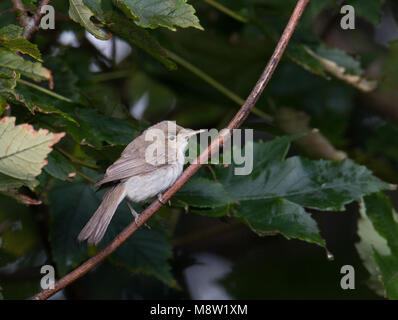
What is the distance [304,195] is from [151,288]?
119 centimetres

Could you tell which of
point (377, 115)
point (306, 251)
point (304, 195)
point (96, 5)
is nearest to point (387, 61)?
point (377, 115)

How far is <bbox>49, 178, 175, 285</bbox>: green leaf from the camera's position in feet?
7.14

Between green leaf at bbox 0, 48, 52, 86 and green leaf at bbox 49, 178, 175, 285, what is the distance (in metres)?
0.82

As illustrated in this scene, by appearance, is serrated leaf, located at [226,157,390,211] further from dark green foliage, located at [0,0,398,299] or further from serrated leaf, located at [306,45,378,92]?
serrated leaf, located at [306,45,378,92]

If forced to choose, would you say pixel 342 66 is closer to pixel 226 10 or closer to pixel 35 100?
pixel 226 10

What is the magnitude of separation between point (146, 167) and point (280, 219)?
1.79ft

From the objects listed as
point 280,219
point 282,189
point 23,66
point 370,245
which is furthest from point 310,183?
point 23,66

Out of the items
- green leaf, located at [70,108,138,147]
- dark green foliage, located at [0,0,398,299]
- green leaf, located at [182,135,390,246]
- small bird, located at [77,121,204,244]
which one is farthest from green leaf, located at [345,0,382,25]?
green leaf, located at [70,108,138,147]

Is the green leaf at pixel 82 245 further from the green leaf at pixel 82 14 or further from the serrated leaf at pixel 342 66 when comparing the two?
the serrated leaf at pixel 342 66

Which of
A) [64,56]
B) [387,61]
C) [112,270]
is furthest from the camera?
[387,61]

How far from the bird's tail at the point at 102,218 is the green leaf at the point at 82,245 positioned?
18cm

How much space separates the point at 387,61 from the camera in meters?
A: 3.17

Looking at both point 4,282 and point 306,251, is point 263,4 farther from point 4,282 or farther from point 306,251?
point 4,282
